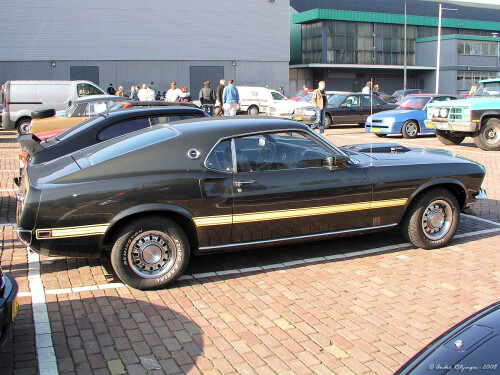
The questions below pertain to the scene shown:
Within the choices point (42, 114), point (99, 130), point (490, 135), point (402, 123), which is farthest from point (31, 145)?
point (402, 123)

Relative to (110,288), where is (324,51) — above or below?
above

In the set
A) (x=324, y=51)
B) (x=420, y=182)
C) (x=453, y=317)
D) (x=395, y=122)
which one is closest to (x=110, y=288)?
(x=453, y=317)

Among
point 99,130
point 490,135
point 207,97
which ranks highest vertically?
point 207,97

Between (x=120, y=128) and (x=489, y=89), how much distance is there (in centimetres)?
1119

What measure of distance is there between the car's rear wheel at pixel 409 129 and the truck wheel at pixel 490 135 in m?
3.43

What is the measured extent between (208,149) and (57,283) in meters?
1.93

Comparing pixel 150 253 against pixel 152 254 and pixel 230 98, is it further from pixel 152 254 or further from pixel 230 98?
pixel 230 98

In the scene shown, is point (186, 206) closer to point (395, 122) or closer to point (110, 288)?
point (110, 288)

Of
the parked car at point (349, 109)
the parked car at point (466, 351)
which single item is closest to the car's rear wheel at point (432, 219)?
the parked car at point (466, 351)

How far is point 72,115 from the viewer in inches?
510

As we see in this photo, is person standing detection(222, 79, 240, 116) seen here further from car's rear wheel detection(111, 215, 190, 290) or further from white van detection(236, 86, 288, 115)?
car's rear wheel detection(111, 215, 190, 290)

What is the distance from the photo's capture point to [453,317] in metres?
4.52

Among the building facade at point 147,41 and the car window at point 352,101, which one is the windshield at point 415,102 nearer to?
the car window at point 352,101

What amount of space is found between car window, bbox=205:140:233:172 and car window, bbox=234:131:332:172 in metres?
0.08
